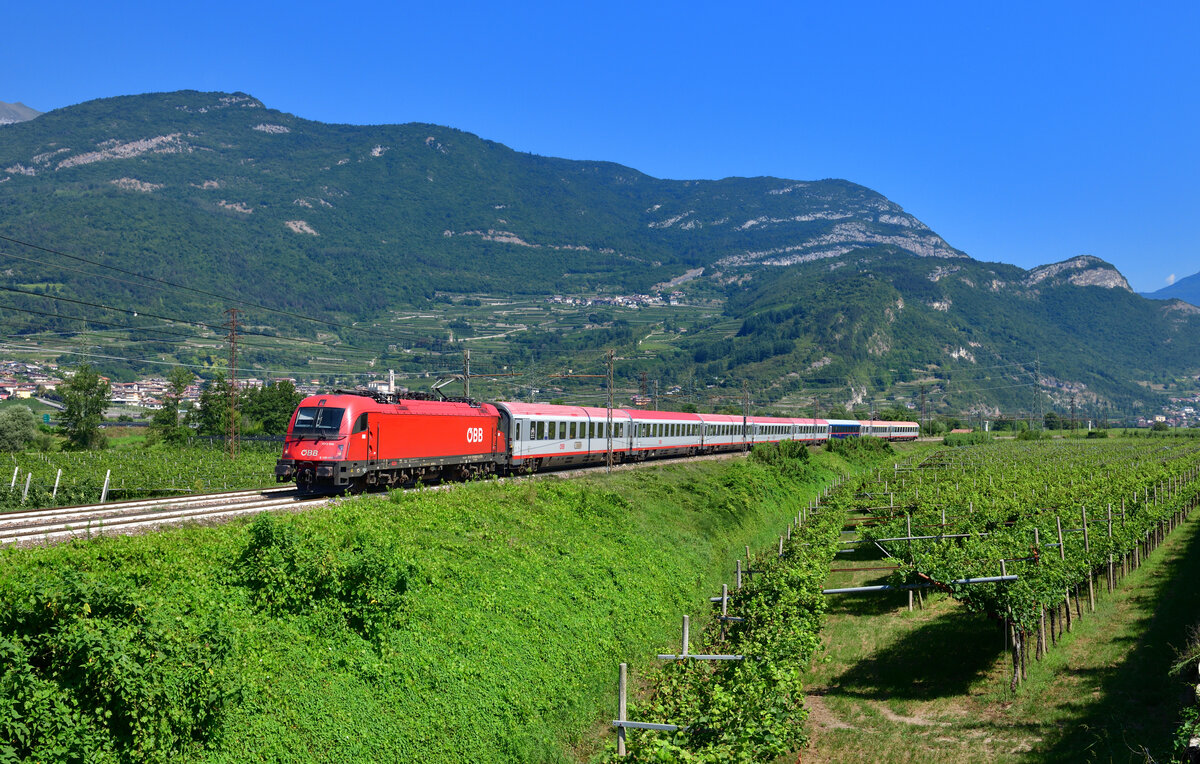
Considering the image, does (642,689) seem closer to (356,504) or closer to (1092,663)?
(356,504)

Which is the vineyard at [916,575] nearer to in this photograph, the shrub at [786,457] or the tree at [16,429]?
the shrub at [786,457]

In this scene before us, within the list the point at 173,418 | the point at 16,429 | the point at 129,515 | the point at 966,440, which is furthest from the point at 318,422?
the point at 966,440

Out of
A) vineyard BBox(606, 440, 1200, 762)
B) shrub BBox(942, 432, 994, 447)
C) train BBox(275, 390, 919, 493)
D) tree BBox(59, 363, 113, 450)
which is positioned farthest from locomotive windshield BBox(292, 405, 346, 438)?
shrub BBox(942, 432, 994, 447)

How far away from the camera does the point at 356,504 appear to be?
23.1 metres

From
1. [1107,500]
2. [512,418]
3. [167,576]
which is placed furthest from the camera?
[512,418]

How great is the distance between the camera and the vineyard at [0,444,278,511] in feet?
99.9

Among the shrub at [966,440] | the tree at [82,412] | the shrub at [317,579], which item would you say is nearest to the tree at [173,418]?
the tree at [82,412]

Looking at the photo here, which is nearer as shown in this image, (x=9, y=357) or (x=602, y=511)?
(x=602, y=511)

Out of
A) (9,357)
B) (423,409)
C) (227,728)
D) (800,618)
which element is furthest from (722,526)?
(9,357)

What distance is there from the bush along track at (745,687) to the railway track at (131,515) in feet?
38.6

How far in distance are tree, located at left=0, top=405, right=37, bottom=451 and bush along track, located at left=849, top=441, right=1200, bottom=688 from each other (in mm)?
62062

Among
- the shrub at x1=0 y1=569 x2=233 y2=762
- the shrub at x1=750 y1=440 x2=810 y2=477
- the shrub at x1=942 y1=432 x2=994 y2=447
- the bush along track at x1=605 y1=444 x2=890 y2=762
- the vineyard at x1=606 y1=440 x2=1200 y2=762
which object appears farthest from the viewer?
the shrub at x1=942 y1=432 x2=994 y2=447

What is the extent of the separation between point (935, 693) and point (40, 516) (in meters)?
25.4

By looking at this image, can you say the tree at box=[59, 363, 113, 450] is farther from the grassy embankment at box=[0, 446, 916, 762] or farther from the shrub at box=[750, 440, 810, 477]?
the grassy embankment at box=[0, 446, 916, 762]
